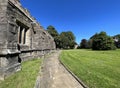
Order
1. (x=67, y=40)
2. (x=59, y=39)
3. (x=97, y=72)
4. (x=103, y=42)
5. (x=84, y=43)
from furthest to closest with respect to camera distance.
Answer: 1. (x=84, y=43)
2. (x=67, y=40)
3. (x=59, y=39)
4. (x=103, y=42)
5. (x=97, y=72)

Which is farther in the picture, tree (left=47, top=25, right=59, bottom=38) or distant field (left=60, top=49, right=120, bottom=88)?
tree (left=47, top=25, right=59, bottom=38)

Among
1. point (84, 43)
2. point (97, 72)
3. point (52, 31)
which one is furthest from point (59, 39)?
point (97, 72)

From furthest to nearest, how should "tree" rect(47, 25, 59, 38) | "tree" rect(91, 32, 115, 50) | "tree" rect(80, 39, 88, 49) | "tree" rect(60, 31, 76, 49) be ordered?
"tree" rect(80, 39, 88, 49)
"tree" rect(60, 31, 76, 49)
"tree" rect(47, 25, 59, 38)
"tree" rect(91, 32, 115, 50)

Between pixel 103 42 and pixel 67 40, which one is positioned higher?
pixel 67 40

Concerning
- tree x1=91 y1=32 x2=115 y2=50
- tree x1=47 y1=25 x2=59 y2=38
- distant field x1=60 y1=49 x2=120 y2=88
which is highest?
tree x1=47 y1=25 x2=59 y2=38

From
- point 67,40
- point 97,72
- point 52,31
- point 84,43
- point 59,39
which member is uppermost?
point 52,31

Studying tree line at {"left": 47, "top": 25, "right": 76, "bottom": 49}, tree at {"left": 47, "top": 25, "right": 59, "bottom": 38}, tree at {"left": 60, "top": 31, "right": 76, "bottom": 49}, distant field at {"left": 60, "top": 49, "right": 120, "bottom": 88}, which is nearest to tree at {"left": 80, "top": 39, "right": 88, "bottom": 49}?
tree at {"left": 60, "top": 31, "right": 76, "bottom": 49}

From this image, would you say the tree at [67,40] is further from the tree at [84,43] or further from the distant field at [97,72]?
the distant field at [97,72]

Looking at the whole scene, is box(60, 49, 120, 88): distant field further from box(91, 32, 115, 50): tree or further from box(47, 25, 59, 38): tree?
box(47, 25, 59, 38): tree

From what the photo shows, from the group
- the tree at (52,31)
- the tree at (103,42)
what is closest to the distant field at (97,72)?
the tree at (103,42)

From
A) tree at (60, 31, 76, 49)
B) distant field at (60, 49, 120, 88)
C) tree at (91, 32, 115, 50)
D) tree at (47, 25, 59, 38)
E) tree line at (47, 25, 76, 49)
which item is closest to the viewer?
distant field at (60, 49, 120, 88)

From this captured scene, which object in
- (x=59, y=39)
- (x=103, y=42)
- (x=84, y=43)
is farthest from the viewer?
(x=84, y=43)

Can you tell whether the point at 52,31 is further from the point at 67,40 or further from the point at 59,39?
the point at 67,40

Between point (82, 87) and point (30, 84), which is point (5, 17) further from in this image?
point (82, 87)
